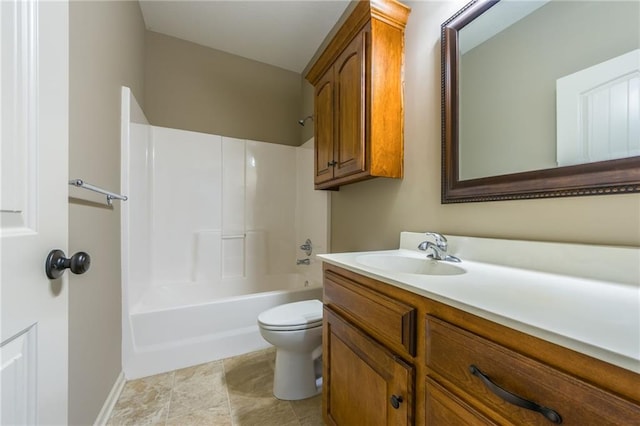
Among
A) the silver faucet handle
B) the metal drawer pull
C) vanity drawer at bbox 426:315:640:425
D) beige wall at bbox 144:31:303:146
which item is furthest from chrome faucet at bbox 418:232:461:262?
beige wall at bbox 144:31:303:146

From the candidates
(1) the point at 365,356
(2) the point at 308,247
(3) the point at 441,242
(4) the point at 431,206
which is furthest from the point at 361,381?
(2) the point at 308,247

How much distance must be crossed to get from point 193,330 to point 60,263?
144cm

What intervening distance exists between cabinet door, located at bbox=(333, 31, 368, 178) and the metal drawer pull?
1024 mm

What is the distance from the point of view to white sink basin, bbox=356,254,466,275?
1.06 meters

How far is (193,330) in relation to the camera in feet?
5.65

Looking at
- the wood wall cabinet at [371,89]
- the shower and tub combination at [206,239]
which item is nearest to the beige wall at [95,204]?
the shower and tub combination at [206,239]

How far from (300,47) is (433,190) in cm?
211

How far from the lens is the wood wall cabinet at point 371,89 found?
132cm

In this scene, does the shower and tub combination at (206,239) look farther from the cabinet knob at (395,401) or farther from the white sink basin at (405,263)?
the cabinet knob at (395,401)

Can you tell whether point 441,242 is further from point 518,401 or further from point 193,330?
point 193,330

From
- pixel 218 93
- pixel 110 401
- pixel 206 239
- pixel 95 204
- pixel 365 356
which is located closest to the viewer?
pixel 365 356

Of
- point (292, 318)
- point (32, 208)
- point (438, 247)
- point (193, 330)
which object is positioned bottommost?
point (193, 330)

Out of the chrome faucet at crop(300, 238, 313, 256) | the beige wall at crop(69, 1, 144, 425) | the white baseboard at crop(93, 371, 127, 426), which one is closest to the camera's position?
the beige wall at crop(69, 1, 144, 425)

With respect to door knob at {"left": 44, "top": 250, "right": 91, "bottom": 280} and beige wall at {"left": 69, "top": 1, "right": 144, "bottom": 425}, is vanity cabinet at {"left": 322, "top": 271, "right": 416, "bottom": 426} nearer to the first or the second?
door knob at {"left": 44, "top": 250, "right": 91, "bottom": 280}
